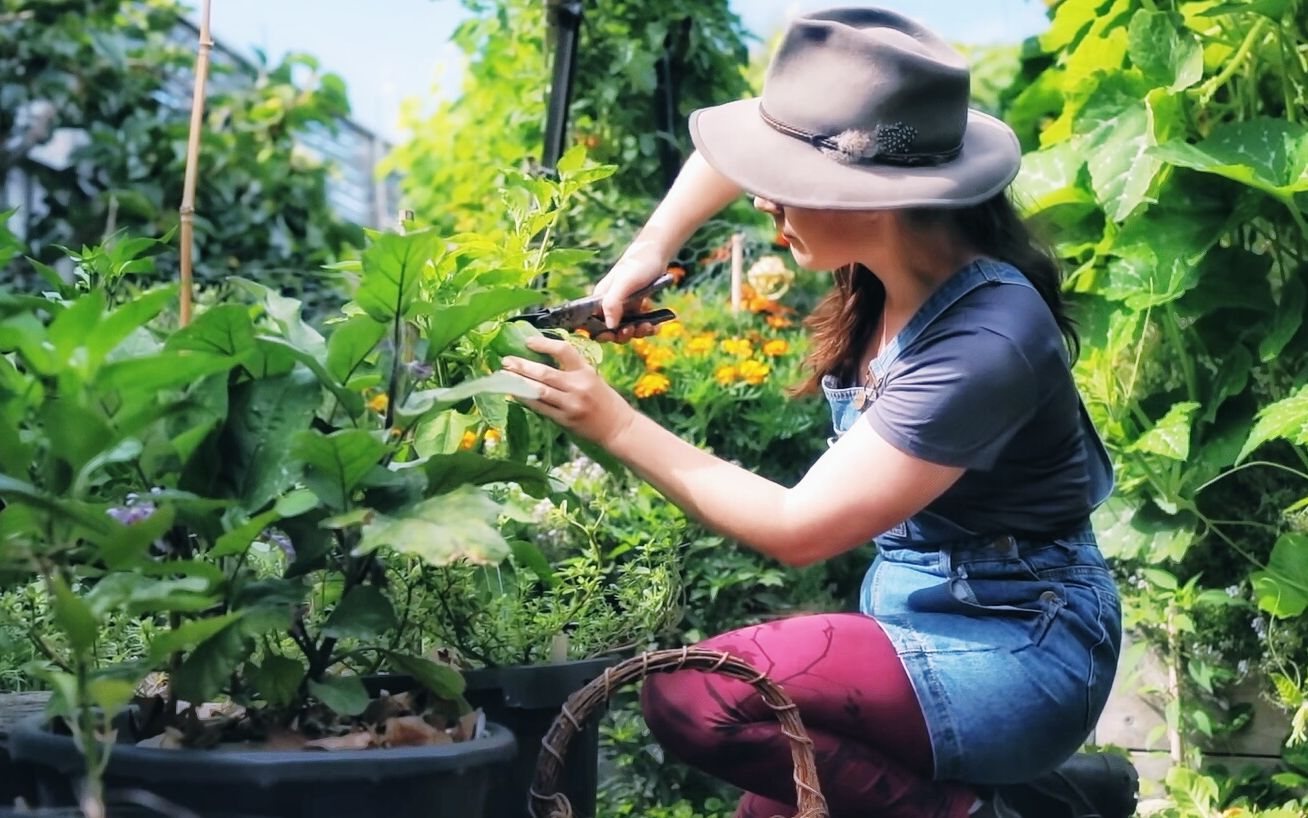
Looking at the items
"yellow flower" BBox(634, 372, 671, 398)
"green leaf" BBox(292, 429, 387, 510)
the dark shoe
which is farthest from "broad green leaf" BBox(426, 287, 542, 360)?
"yellow flower" BBox(634, 372, 671, 398)

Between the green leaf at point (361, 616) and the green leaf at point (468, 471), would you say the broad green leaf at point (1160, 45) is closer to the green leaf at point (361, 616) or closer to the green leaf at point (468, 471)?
the green leaf at point (468, 471)

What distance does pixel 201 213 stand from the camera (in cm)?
490

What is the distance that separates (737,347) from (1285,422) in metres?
1.02

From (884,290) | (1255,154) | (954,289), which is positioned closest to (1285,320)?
(1255,154)

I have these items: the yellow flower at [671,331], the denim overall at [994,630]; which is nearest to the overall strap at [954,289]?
the denim overall at [994,630]

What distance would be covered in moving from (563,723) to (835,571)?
1.39m

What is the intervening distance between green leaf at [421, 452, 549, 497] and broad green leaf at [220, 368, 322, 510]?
0.12 m

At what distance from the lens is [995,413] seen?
1.50m

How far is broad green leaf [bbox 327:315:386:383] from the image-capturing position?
122 centimetres

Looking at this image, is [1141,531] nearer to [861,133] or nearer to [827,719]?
[827,719]

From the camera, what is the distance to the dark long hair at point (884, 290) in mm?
1687

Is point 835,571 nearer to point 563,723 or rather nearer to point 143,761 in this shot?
point 563,723

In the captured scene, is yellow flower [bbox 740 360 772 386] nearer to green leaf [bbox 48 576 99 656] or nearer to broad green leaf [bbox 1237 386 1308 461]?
broad green leaf [bbox 1237 386 1308 461]

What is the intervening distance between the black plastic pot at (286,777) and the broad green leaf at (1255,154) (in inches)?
65.0
